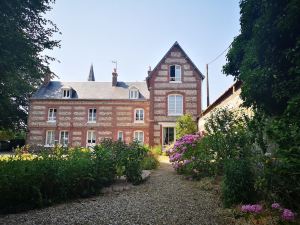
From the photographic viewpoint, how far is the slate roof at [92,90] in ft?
85.9

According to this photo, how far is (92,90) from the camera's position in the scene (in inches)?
1070

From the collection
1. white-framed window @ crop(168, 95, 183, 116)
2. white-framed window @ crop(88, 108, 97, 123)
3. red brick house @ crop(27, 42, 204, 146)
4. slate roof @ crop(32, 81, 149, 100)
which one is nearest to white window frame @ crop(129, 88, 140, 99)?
red brick house @ crop(27, 42, 204, 146)

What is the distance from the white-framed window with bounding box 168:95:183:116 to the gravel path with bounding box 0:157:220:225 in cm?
1531

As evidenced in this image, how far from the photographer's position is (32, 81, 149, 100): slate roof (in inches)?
1031

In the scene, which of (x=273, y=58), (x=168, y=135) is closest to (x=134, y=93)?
(x=168, y=135)

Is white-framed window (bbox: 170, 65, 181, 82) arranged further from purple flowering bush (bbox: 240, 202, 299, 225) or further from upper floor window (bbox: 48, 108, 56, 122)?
purple flowering bush (bbox: 240, 202, 299, 225)

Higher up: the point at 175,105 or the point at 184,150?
the point at 175,105

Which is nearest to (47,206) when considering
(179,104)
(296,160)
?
(296,160)

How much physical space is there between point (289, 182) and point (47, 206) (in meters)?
4.51

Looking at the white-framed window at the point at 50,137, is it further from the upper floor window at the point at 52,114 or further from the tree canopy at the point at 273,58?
the tree canopy at the point at 273,58

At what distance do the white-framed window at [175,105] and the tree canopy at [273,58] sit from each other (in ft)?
50.8

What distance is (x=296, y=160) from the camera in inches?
129

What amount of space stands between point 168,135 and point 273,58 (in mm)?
16030

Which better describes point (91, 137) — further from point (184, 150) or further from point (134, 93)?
point (184, 150)
